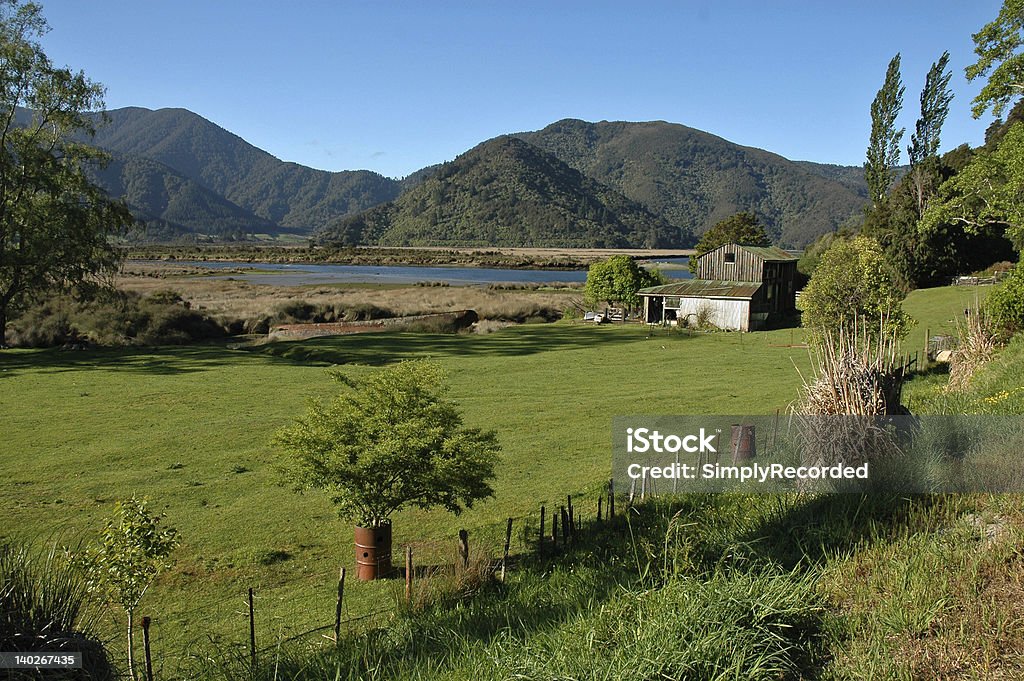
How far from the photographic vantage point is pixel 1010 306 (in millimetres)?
19781

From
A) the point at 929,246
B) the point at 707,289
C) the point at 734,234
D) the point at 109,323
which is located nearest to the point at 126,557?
the point at 109,323

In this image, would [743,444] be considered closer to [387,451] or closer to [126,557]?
[387,451]

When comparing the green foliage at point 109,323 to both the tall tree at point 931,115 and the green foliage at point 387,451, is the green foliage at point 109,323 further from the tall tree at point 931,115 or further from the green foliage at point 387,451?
the tall tree at point 931,115

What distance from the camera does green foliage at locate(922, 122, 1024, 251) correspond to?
943 inches

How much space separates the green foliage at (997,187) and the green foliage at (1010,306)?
5.27 meters

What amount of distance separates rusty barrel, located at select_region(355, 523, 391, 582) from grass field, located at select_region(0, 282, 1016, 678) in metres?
0.43

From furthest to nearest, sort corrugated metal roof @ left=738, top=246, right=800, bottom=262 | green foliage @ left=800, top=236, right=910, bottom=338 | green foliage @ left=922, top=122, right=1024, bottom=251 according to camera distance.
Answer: corrugated metal roof @ left=738, top=246, right=800, bottom=262 → green foliage @ left=800, top=236, right=910, bottom=338 → green foliage @ left=922, top=122, right=1024, bottom=251

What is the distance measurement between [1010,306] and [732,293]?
33.1 m

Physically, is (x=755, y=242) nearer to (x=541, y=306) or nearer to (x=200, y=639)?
(x=541, y=306)

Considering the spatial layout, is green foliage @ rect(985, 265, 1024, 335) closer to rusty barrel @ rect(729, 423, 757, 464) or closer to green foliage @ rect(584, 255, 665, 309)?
rusty barrel @ rect(729, 423, 757, 464)

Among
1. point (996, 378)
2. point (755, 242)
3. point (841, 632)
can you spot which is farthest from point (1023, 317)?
point (755, 242)

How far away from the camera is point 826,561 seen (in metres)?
6.88

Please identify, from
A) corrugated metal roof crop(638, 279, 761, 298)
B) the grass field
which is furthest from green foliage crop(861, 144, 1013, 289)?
the grass field

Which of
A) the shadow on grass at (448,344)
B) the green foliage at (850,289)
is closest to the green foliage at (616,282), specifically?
the shadow on grass at (448,344)
